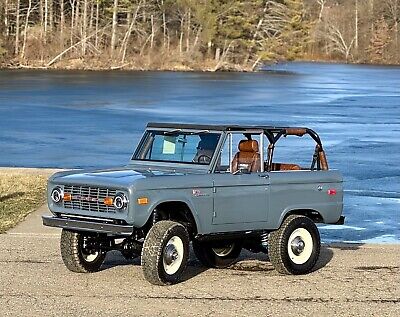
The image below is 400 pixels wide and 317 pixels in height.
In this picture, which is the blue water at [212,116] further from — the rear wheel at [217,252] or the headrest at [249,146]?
the headrest at [249,146]

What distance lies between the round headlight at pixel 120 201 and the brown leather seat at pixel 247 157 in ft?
5.44

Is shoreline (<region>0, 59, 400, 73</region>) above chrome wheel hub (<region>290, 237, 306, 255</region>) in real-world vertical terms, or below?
above

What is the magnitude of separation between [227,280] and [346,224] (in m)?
5.51

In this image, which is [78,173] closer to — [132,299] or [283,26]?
[132,299]

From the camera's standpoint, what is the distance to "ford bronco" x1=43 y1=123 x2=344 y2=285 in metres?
10.3

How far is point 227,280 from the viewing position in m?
11.1

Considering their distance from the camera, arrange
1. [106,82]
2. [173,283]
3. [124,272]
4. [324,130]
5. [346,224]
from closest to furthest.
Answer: [173,283] → [124,272] → [346,224] → [324,130] → [106,82]

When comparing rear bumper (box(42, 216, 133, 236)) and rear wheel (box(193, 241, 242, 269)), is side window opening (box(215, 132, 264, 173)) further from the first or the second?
rear bumper (box(42, 216, 133, 236))

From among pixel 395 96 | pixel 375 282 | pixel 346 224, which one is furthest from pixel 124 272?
pixel 395 96

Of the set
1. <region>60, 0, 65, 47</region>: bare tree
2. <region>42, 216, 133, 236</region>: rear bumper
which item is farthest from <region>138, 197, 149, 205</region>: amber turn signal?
<region>60, 0, 65, 47</region>: bare tree

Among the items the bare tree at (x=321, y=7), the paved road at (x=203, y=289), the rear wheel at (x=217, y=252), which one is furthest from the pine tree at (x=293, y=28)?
the rear wheel at (x=217, y=252)

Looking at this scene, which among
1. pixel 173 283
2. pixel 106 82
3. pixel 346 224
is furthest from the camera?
pixel 106 82

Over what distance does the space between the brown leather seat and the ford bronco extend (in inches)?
0.4

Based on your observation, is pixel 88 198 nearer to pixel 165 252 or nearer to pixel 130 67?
pixel 165 252
